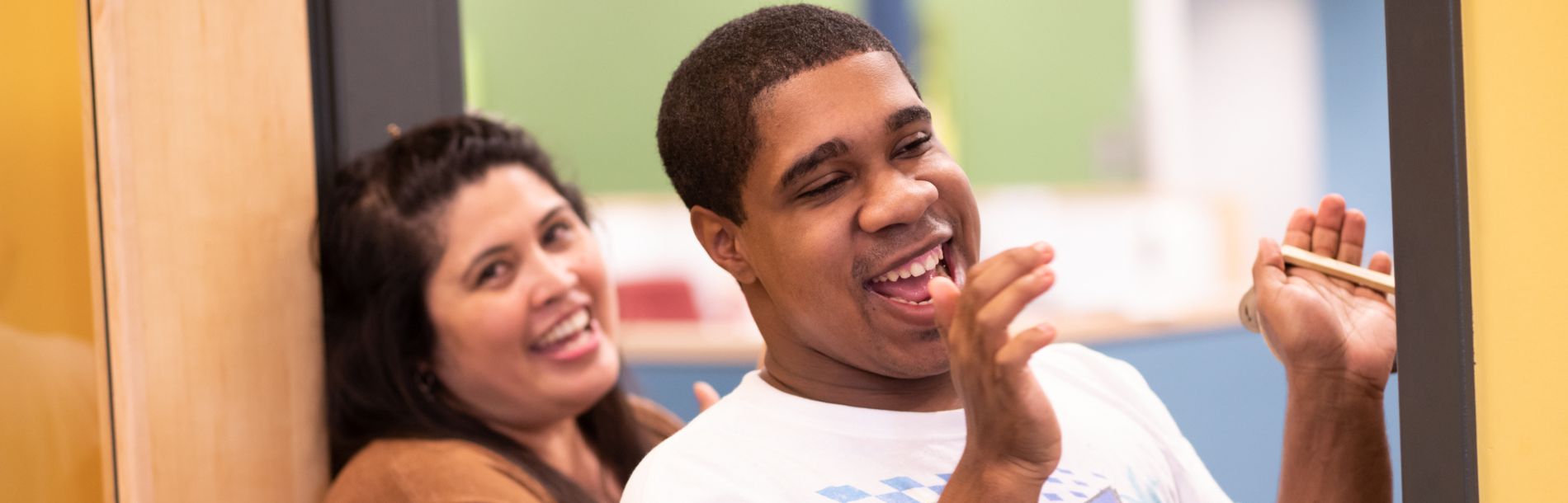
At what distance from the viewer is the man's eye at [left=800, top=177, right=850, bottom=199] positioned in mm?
1263

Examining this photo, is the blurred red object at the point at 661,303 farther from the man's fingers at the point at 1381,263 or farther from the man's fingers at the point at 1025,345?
the man's fingers at the point at 1025,345

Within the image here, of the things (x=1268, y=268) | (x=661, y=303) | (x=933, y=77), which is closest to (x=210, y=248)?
(x=1268, y=268)

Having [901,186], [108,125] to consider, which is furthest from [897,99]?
[108,125]

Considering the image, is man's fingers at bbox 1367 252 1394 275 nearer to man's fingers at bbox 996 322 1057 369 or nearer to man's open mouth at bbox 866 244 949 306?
man's open mouth at bbox 866 244 949 306

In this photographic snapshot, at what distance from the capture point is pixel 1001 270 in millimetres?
1006

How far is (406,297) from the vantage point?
2018mm

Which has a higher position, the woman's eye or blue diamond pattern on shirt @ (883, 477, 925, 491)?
the woman's eye

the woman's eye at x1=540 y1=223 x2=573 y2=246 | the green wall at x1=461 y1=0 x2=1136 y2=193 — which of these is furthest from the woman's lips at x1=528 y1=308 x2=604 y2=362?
the green wall at x1=461 y1=0 x2=1136 y2=193

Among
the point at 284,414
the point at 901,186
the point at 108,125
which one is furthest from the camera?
the point at 284,414

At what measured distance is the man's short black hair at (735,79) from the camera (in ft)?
4.24

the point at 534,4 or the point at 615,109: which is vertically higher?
the point at 534,4

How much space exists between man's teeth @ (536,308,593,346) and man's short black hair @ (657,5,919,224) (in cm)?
74

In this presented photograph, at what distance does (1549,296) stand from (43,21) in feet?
5.24

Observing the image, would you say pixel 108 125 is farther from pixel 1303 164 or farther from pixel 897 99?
pixel 1303 164
